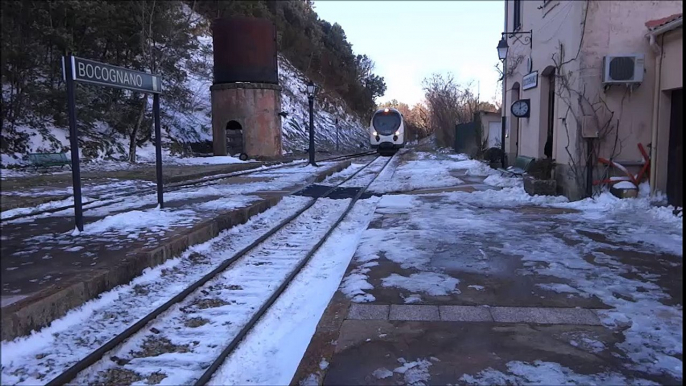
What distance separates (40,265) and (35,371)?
243 centimetres

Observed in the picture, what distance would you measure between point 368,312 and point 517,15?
15334 mm

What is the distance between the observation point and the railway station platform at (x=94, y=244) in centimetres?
465

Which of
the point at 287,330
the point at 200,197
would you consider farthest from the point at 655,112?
the point at 200,197

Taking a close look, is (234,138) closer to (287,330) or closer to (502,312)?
(287,330)

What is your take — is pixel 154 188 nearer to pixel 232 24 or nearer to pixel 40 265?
pixel 40 265

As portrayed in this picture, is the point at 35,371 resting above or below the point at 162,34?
below

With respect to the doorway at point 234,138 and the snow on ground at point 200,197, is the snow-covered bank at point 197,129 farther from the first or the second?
the doorway at point 234,138

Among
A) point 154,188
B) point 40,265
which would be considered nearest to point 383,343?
point 40,265

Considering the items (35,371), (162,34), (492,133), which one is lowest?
(35,371)

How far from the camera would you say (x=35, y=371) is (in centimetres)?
382

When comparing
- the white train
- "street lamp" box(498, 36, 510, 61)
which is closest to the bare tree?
the white train

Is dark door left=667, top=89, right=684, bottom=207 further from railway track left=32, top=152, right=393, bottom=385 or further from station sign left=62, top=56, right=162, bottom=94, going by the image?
station sign left=62, top=56, right=162, bottom=94

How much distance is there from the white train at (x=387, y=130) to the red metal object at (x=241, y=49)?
8213 mm

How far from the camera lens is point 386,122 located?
113 ft
